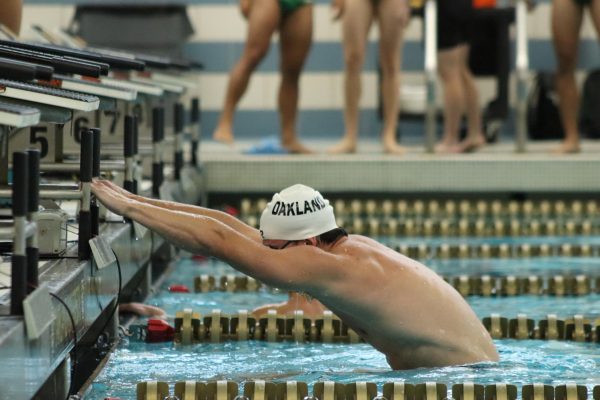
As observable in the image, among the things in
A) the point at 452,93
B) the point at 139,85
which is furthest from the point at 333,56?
the point at 139,85

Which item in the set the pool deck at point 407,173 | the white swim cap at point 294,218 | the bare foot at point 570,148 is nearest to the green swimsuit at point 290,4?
the pool deck at point 407,173

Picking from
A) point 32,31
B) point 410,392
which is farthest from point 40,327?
point 32,31

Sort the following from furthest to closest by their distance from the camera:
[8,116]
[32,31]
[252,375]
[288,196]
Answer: [32,31] < [252,375] < [288,196] < [8,116]

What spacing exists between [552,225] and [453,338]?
12.9 feet

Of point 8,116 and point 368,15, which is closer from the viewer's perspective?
point 8,116

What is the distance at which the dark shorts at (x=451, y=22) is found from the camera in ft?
31.1

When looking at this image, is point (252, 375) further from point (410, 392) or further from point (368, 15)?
point (368, 15)

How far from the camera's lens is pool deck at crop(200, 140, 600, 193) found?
28.5 ft

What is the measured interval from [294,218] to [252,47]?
190 inches

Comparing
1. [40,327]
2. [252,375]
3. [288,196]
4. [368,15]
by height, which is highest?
[368,15]

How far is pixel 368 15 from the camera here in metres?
8.52

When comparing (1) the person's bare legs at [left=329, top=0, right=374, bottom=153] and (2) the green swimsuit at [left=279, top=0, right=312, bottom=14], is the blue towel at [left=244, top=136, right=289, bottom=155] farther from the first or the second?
(2) the green swimsuit at [left=279, top=0, right=312, bottom=14]

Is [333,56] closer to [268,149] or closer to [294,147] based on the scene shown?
[268,149]

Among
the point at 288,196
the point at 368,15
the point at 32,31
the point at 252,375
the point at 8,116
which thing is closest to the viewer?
the point at 8,116
